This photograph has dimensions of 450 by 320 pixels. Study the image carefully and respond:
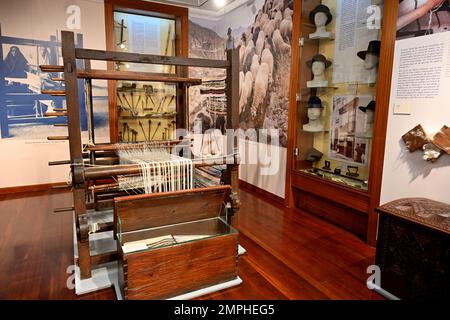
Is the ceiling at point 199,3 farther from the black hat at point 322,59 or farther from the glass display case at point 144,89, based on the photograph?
the black hat at point 322,59

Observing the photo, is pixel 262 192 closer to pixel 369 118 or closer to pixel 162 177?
pixel 369 118

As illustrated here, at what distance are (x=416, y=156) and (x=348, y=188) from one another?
69cm

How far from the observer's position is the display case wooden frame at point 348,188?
2.45 metres

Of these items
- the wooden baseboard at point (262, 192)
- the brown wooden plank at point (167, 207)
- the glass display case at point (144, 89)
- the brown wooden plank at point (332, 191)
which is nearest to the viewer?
the brown wooden plank at point (167, 207)

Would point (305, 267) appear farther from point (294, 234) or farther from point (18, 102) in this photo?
point (18, 102)

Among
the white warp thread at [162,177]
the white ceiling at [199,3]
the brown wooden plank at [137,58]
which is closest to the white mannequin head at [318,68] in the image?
the brown wooden plank at [137,58]

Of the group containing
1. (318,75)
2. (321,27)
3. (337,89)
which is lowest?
(337,89)

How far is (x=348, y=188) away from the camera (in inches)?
114

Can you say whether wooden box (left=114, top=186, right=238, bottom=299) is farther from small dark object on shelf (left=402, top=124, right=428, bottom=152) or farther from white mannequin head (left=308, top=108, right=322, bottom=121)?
white mannequin head (left=308, top=108, right=322, bottom=121)

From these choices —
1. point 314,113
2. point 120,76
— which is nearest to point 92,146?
point 120,76

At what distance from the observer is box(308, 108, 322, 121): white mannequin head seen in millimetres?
3373


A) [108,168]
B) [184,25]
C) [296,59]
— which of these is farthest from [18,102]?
[296,59]

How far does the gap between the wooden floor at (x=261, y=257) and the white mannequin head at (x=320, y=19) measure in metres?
2.06

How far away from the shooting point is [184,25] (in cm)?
492
